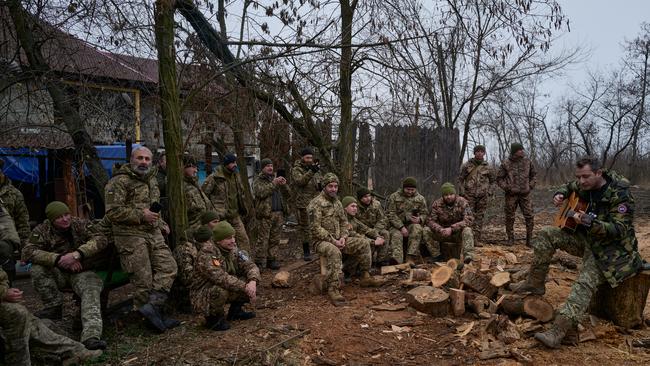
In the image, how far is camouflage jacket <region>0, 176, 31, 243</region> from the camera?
6.36m

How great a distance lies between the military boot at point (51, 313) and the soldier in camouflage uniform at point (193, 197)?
1871mm

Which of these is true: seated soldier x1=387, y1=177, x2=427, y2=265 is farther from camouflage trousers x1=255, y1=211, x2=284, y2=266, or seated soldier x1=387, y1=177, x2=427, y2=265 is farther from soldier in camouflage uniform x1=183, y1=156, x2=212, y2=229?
soldier in camouflage uniform x1=183, y1=156, x2=212, y2=229

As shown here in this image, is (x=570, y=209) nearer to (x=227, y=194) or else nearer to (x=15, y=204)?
(x=227, y=194)

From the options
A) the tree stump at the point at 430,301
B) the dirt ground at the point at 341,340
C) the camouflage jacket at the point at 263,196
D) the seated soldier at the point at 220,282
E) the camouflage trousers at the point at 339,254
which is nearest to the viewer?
the dirt ground at the point at 341,340

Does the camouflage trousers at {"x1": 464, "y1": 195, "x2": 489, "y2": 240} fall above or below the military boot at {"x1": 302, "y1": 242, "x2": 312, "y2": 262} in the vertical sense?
above

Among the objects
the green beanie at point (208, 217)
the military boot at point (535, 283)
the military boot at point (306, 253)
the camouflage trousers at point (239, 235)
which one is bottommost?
the military boot at point (306, 253)

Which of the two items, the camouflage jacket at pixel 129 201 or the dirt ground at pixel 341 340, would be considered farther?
the camouflage jacket at pixel 129 201

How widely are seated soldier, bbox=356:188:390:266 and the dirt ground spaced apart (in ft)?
4.65

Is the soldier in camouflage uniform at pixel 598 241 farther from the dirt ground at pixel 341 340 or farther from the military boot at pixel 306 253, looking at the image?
the military boot at pixel 306 253

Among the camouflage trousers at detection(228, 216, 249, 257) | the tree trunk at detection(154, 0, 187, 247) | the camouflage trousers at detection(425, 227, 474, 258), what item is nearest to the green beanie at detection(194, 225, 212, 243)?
the tree trunk at detection(154, 0, 187, 247)

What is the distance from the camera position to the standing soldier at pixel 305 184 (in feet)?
27.6

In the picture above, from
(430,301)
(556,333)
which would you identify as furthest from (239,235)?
(556,333)

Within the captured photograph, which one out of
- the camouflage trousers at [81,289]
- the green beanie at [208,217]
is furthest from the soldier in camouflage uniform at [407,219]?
the camouflage trousers at [81,289]

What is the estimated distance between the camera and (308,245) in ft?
28.1
